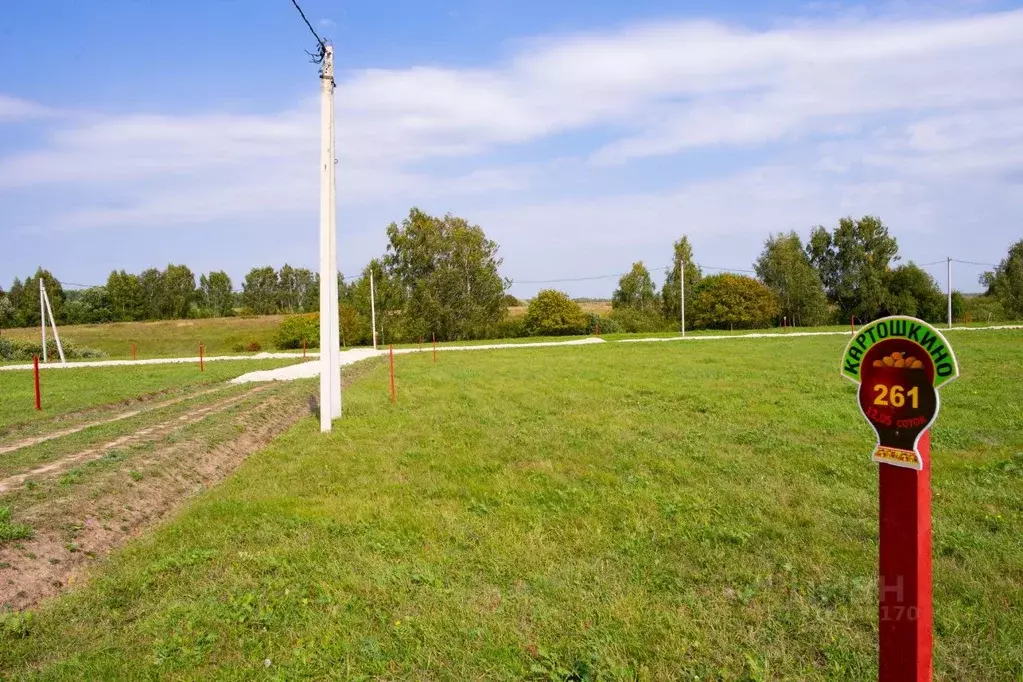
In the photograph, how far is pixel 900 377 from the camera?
256 cm

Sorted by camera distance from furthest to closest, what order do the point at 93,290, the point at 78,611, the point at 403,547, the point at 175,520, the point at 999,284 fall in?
the point at 93,290, the point at 999,284, the point at 175,520, the point at 403,547, the point at 78,611

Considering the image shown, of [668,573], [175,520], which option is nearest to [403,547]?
[668,573]

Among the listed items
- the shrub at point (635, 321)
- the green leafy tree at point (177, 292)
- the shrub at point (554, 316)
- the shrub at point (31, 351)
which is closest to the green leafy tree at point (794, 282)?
the shrub at point (635, 321)

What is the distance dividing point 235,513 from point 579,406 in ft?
26.6

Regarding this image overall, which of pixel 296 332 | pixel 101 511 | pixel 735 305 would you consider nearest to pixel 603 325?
pixel 735 305

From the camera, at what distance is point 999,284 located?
226 ft

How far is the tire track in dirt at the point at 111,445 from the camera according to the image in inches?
323

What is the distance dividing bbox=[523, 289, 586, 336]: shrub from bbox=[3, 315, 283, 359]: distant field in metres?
23.6

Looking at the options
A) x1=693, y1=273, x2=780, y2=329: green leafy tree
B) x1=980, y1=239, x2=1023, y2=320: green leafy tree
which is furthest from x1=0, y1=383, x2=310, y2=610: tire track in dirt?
x1=980, y1=239, x2=1023, y2=320: green leafy tree

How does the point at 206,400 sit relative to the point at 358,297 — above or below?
below

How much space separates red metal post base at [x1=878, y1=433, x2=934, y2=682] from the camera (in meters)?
2.49

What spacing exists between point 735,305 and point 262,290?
3156 inches

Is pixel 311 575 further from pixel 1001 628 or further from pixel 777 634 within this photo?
pixel 1001 628

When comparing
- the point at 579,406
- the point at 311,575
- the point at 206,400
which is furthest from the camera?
the point at 206,400
